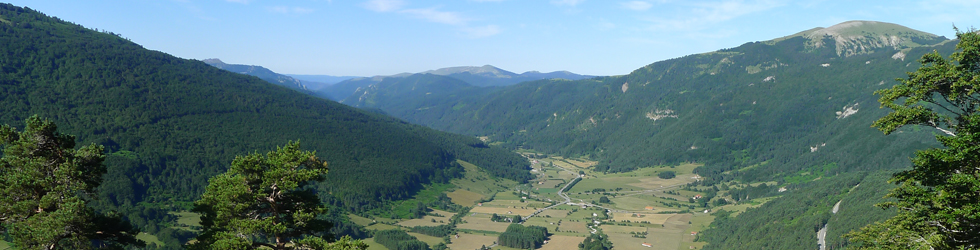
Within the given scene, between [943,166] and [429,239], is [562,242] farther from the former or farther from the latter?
[943,166]

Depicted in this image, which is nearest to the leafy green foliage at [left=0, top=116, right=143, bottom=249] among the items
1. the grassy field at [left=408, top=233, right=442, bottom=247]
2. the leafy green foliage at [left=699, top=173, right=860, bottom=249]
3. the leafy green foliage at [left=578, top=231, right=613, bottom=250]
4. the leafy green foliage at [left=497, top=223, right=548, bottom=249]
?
the leafy green foliage at [left=578, top=231, right=613, bottom=250]

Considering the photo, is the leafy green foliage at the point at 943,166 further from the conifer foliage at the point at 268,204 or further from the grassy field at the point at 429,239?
the grassy field at the point at 429,239

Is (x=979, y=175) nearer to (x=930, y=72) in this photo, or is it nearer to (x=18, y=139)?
(x=930, y=72)

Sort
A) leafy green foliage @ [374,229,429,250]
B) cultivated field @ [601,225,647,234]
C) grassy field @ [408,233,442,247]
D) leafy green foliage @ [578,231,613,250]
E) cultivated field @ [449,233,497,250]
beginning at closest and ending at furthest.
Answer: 1. leafy green foliage @ [578,231,613,250]
2. leafy green foliage @ [374,229,429,250]
3. cultivated field @ [449,233,497,250]
4. grassy field @ [408,233,442,247]
5. cultivated field @ [601,225,647,234]

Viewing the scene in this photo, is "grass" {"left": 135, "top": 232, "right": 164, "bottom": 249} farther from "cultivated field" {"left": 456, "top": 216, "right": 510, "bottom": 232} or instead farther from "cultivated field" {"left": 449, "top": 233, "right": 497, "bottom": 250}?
"cultivated field" {"left": 456, "top": 216, "right": 510, "bottom": 232}

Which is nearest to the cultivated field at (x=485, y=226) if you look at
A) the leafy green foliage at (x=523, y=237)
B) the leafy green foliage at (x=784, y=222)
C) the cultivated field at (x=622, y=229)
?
the leafy green foliage at (x=523, y=237)

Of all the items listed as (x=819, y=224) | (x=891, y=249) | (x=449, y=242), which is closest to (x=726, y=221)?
(x=819, y=224)

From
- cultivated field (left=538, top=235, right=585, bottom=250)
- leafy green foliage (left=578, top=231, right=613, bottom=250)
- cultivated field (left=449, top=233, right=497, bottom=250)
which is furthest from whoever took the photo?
cultivated field (left=449, top=233, right=497, bottom=250)
